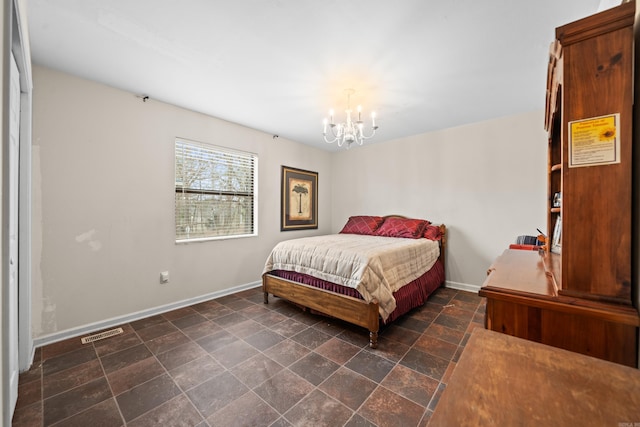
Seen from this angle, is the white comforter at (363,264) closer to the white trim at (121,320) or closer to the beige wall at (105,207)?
the white trim at (121,320)

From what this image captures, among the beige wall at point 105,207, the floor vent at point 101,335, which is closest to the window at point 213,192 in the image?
the beige wall at point 105,207

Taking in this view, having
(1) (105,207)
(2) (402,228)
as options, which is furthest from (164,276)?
(2) (402,228)

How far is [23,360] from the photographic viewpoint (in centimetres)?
181

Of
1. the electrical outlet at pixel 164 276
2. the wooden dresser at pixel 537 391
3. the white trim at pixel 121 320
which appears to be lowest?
the white trim at pixel 121 320

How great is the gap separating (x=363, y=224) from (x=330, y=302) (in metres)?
2.09

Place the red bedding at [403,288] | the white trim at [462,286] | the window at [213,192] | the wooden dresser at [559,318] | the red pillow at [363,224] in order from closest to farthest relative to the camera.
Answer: the wooden dresser at [559,318]
the red bedding at [403,288]
the window at [213,192]
the white trim at [462,286]
the red pillow at [363,224]

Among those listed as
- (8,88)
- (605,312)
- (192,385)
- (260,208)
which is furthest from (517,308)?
(260,208)

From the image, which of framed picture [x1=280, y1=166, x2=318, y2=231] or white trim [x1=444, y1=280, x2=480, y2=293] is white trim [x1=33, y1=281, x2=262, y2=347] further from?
white trim [x1=444, y1=280, x2=480, y2=293]

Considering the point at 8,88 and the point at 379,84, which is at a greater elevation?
the point at 379,84

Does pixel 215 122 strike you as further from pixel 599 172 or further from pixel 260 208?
pixel 599 172

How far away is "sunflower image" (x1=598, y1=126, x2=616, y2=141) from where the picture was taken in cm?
89

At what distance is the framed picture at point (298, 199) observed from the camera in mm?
4267

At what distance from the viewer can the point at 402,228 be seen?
385 centimetres

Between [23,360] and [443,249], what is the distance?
14.5ft
